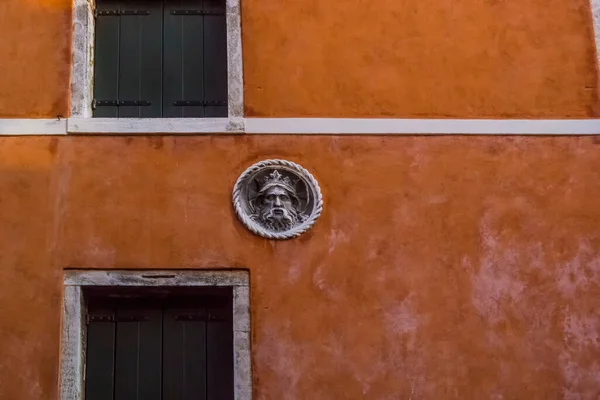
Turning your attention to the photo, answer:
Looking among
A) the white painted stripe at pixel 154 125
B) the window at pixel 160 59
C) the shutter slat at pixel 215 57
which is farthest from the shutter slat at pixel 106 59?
the shutter slat at pixel 215 57

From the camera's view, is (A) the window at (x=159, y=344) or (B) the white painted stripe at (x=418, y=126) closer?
(A) the window at (x=159, y=344)

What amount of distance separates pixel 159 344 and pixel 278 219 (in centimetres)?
118

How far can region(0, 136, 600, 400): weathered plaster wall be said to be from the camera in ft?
19.3

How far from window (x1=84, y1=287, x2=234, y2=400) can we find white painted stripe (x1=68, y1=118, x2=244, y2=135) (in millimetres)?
1115

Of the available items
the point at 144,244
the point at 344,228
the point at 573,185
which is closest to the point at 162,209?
the point at 144,244

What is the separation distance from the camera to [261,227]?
20.1 feet

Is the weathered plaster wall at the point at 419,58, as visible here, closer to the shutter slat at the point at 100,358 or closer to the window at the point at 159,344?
the window at the point at 159,344

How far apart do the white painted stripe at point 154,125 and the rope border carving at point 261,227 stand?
0.32 metres

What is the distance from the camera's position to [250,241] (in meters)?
6.09

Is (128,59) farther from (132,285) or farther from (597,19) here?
(597,19)

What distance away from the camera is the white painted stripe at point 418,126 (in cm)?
633

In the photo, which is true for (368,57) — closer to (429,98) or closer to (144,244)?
(429,98)

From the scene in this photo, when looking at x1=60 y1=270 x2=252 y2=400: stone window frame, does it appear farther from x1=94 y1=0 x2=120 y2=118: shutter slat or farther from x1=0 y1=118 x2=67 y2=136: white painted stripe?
x1=94 y1=0 x2=120 y2=118: shutter slat

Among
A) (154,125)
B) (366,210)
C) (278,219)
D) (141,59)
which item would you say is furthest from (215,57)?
(366,210)
